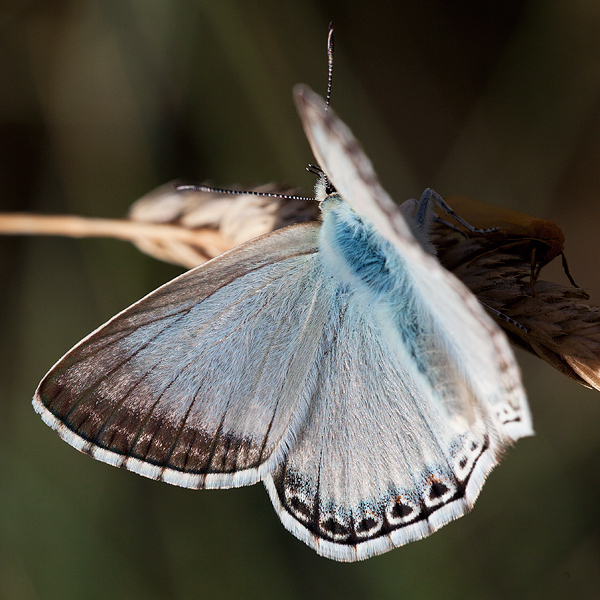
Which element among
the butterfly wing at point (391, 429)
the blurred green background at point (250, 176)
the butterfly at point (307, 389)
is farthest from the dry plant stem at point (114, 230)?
the blurred green background at point (250, 176)

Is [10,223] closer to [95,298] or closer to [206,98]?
[95,298]

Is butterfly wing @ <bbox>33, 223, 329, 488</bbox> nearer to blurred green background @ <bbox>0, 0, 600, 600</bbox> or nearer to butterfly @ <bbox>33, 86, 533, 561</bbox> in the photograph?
butterfly @ <bbox>33, 86, 533, 561</bbox>

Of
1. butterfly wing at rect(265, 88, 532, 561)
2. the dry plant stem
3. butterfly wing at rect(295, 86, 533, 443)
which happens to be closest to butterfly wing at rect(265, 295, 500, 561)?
butterfly wing at rect(265, 88, 532, 561)

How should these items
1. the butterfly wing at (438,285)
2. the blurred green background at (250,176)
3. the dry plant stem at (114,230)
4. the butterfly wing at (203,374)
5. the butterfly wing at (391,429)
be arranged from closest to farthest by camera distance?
the butterfly wing at (438,285) < the butterfly wing at (391,429) < the butterfly wing at (203,374) < the dry plant stem at (114,230) < the blurred green background at (250,176)

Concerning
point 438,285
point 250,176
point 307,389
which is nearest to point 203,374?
point 307,389

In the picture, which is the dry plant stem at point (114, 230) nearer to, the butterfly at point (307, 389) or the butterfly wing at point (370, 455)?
the butterfly at point (307, 389)

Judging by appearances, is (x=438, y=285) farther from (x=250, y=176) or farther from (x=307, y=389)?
(x=250, y=176)

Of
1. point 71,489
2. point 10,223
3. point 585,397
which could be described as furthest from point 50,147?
point 585,397
